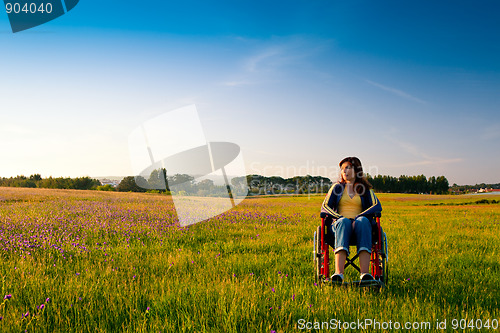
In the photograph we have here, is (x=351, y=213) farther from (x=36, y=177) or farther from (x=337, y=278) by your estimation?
(x=36, y=177)

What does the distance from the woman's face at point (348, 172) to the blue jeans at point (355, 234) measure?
0.87 meters

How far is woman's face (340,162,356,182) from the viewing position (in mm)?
4934

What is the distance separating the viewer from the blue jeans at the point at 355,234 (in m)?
4.12

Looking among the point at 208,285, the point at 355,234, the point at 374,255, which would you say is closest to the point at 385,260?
the point at 374,255

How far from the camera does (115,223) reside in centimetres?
866

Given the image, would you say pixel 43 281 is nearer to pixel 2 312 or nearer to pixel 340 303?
pixel 2 312

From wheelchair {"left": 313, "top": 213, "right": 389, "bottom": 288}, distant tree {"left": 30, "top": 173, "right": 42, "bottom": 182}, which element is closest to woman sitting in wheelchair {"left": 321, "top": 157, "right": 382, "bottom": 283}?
wheelchair {"left": 313, "top": 213, "right": 389, "bottom": 288}

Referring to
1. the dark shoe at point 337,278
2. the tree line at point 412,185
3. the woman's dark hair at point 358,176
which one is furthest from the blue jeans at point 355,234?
the tree line at point 412,185

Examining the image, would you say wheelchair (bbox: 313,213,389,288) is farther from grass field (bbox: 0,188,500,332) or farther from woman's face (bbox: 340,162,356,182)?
woman's face (bbox: 340,162,356,182)

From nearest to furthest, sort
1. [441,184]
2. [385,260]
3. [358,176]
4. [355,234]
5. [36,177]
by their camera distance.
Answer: [385,260] → [355,234] → [358,176] → [36,177] → [441,184]

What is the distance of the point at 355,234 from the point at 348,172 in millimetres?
1092

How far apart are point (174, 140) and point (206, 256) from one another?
3.45 m

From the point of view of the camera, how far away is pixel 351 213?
4.84 meters

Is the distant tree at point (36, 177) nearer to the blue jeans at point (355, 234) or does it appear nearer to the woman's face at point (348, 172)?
the woman's face at point (348, 172)
